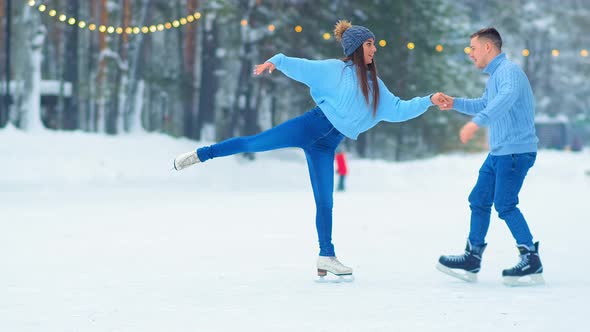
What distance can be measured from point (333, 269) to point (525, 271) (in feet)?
4.63

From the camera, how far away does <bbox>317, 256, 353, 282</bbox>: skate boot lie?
23.6 ft

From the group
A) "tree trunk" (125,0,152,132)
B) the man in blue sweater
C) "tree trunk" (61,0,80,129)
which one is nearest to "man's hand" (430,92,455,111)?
the man in blue sweater

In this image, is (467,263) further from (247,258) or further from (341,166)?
(341,166)

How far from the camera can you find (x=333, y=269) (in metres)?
7.20

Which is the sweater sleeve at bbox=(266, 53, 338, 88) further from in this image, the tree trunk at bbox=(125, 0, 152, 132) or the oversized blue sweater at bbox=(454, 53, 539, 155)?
the tree trunk at bbox=(125, 0, 152, 132)

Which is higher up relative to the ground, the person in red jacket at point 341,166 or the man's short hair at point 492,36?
the man's short hair at point 492,36

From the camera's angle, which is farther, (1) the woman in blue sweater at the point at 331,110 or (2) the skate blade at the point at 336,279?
(2) the skate blade at the point at 336,279

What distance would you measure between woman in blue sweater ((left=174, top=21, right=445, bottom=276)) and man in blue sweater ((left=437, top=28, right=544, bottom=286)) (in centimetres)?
51

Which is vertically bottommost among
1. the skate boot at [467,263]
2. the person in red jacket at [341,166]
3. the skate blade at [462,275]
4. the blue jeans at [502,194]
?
the person in red jacket at [341,166]

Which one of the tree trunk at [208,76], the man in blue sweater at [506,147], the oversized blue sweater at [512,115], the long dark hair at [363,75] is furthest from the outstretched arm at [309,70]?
the tree trunk at [208,76]

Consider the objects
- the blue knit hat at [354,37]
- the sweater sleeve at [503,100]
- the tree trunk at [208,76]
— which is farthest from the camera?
the tree trunk at [208,76]

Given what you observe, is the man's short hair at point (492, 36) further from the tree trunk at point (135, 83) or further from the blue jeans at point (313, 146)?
the tree trunk at point (135, 83)

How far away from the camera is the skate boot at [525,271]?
701cm

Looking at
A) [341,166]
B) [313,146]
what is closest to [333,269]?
[313,146]
